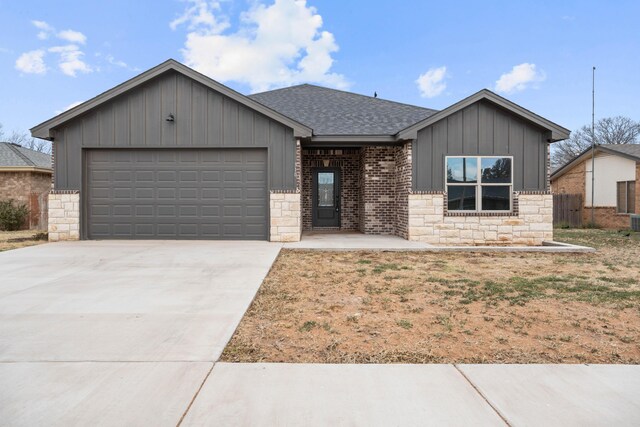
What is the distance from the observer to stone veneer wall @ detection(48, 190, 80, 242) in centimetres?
1158

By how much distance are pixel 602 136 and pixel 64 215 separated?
47928 millimetres

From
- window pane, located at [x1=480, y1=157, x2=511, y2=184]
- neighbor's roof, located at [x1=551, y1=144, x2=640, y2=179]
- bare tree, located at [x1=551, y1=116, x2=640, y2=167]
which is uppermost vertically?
bare tree, located at [x1=551, y1=116, x2=640, y2=167]

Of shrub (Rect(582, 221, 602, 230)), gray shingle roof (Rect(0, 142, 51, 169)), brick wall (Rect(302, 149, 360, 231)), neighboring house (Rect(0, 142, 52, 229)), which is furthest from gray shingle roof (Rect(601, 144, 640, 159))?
gray shingle roof (Rect(0, 142, 51, 169))

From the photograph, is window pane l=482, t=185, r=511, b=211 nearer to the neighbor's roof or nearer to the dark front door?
the dark front door

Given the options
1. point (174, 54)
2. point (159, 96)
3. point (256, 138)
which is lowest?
point (256, 138)

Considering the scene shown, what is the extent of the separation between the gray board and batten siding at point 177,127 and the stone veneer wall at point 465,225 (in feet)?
12.6

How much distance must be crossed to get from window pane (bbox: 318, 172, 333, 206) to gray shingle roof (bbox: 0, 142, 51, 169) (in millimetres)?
13353

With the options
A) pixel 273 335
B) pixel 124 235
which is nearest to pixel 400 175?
pixel 124 235

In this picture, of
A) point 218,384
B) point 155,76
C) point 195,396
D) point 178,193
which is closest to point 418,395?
point 218,384

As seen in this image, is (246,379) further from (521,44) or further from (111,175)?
(521,44)

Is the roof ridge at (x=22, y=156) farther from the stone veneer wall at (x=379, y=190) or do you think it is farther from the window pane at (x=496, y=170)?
the window pane at (x=496, y=170)

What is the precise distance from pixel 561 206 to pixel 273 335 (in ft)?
75.2

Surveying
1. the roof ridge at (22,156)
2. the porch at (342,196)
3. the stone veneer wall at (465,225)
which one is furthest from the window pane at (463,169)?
the roof ridge at (22,156)

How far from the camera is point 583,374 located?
10.4ft
